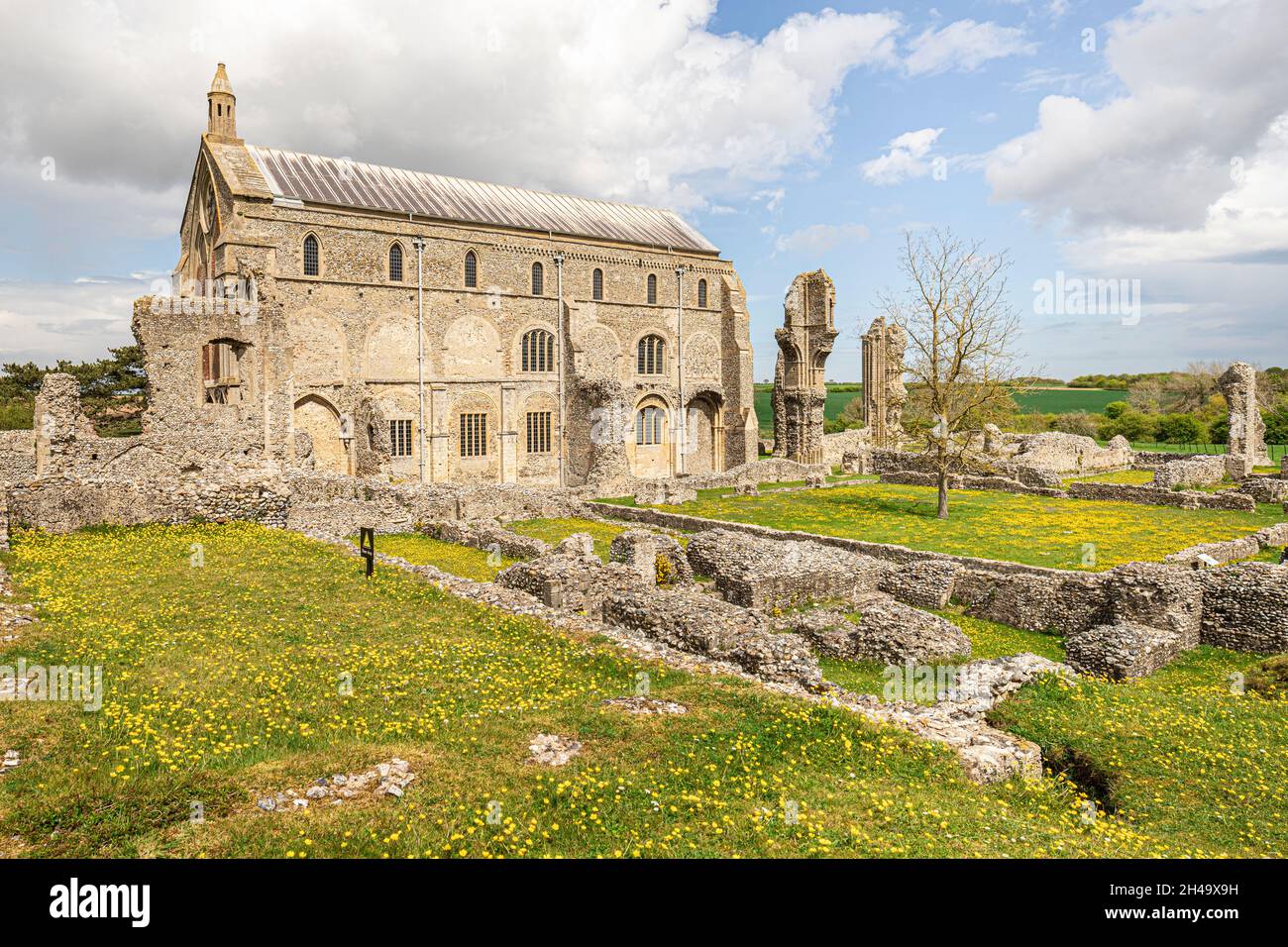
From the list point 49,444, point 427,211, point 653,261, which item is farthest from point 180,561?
point 653,261

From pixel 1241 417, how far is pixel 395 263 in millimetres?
45252

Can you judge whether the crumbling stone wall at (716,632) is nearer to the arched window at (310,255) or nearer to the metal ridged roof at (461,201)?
the arched window at (310,255)

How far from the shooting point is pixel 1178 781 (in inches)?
324

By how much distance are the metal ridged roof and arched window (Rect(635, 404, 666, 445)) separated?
10685 mm

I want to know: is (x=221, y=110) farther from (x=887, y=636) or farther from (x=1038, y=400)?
(x=1038, y=400)

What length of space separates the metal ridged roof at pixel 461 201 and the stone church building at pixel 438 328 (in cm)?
15

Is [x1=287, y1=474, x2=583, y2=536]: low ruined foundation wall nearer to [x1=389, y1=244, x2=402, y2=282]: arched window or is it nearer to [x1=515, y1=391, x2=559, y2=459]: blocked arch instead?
[x1=515, y1=391, x2=559, y2=459]: blocked arch

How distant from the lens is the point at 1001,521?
28.8 m

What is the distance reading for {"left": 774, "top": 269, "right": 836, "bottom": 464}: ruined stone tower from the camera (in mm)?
50375

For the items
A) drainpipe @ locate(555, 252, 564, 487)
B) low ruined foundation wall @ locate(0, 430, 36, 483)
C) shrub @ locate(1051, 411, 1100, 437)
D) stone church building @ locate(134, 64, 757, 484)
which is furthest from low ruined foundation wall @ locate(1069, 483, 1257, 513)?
low ruined foundation wall @ locate(0, 430, 36, 483)

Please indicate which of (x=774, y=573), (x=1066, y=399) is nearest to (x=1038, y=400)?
(x=1066, y=399)
